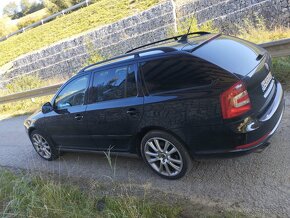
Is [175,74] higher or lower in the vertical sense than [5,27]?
higher

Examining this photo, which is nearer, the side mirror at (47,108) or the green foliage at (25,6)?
the side mirror at (47,108)

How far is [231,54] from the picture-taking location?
4.16 meters

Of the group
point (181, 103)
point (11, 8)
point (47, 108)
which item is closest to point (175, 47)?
point (181, 103)

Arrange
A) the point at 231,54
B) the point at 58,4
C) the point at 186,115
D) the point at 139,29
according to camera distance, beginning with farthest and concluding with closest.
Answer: the point at 58,4
the point at 139,29
the point at 231,54
the point at 186,115

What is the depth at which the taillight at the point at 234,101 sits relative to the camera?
3.63m

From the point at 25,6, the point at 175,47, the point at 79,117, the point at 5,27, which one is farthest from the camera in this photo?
the point at 25,6

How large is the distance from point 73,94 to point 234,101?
9.47 ft

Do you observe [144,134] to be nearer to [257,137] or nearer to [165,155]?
[165,155]

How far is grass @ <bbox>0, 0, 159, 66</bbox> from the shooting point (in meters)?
26.0

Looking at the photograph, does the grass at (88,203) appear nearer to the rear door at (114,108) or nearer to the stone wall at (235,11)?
the rear door at (114,108)

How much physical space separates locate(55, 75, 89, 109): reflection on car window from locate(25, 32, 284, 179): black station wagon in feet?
0.10

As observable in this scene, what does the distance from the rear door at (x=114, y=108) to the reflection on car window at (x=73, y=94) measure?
25 cm

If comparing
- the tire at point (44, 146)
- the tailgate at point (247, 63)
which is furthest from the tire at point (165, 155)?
the tire at point (44, 146)

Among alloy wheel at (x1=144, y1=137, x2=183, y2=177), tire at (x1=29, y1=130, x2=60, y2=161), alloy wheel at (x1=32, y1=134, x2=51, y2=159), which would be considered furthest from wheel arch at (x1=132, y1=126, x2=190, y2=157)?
alloy wheel at (x1=32, y1=134, x2=51, y2=159)
